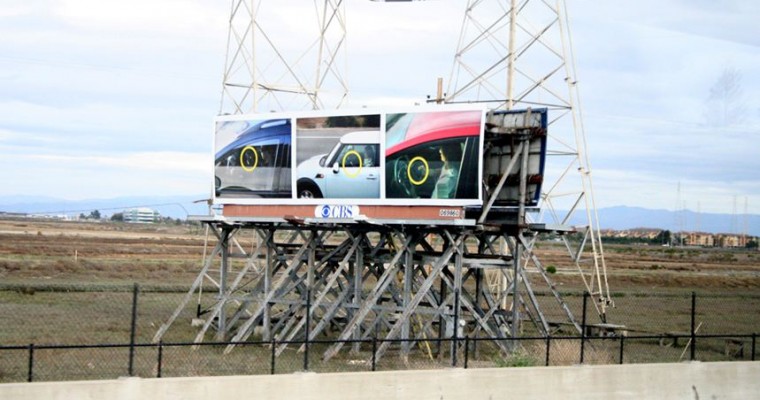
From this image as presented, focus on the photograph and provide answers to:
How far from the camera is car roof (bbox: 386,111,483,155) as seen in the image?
2650 centimetres

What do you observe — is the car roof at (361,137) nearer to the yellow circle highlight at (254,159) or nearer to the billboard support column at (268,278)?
the yellow circle highlight at (254,159)

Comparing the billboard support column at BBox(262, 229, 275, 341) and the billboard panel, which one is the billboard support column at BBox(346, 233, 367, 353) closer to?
the billboard panel

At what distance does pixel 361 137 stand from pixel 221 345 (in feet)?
20.2

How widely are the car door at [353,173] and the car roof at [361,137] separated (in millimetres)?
90

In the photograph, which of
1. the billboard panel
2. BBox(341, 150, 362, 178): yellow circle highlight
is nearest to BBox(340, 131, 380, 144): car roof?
the billboard panel

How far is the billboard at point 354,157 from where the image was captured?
2672 cm

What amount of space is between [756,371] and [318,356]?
10.4 metres

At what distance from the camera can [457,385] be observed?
18.5m

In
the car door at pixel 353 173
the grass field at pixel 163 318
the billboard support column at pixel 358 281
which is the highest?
the car door at pixel 353 173

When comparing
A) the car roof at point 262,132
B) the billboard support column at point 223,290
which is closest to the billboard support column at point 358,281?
the car roof at point 262,132

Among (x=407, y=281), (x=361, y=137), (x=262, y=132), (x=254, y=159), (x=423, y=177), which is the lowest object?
(x=407, y=281)

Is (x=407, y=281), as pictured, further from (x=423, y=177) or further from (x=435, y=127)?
(x=435, y=127)

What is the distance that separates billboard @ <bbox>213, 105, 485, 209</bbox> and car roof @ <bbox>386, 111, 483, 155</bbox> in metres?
0.02

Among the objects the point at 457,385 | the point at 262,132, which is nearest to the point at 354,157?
the point at 262,132
